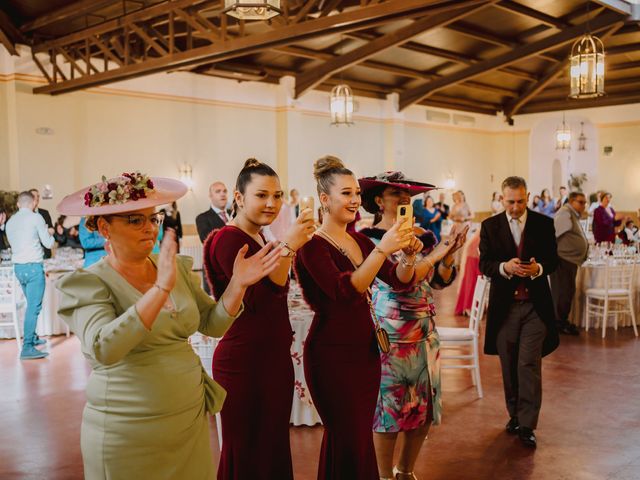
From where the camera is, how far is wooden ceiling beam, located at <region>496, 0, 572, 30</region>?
473 inches

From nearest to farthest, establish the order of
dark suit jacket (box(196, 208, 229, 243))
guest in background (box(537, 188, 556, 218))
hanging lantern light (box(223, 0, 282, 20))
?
hanging lantern light (box(223, 0, 282, 20)), dark suit jacket (box(196, 208, 229, 243)), guest in background (box(537, 188, 556, 218))

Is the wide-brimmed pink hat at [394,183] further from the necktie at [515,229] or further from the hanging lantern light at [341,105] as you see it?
the hanging lantern light at [341,105]

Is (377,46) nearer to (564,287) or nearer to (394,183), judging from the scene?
(564,287)

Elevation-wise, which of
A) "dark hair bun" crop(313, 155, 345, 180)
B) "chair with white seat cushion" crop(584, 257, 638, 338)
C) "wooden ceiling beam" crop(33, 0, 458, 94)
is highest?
"wooden ceiling beam" crop(33, 0, 458, 94)

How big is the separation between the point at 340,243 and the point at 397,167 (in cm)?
1518

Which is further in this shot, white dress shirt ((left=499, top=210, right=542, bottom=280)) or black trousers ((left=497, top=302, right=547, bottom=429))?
white dress shirt ((left=499, top=210, right=542, bottom=280))

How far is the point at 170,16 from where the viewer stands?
9.23 metres

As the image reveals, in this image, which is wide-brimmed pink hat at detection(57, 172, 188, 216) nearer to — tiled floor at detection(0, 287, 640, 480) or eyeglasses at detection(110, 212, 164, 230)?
eyeglasses at detection(110, 212, 164, 230)

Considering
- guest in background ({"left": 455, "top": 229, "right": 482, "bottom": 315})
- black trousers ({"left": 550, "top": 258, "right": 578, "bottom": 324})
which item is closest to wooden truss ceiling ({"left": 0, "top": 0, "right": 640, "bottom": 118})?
guest in background ({"left": 455, "top": 229, "right": 482, "bottom": 315})

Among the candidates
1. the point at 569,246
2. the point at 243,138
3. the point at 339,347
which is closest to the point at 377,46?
the point at 243,138

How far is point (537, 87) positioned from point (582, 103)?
90.8 inches

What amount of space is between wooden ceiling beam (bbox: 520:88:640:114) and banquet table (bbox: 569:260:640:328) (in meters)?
12.0

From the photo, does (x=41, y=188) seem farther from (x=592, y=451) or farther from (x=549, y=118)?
(x=549, y=118)

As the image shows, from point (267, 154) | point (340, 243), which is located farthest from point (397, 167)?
point (340, 243)
